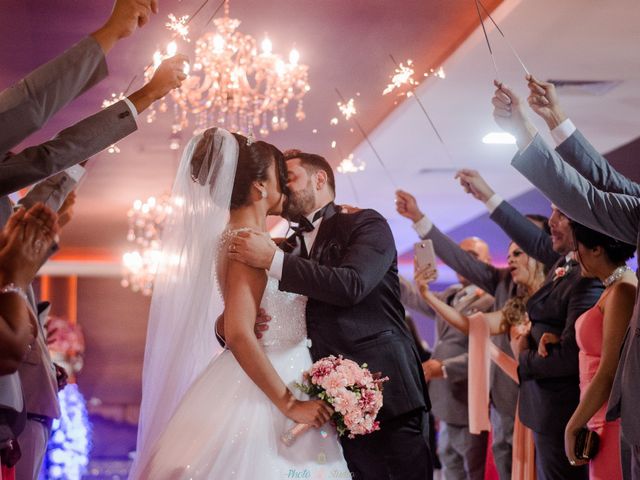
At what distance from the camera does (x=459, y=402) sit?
5336 mm

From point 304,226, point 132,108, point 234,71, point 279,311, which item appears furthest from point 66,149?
point 234,71

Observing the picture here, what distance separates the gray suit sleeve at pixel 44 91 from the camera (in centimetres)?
190

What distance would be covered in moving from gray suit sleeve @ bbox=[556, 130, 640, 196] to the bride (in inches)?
36.8

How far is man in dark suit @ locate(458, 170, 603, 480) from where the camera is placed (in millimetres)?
3473

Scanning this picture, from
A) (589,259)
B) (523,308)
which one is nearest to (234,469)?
(589,259)

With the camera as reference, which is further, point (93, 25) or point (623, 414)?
point (93, 25)

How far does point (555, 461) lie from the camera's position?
11.5 ft

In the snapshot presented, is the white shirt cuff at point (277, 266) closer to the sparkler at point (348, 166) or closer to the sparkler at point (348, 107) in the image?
the sparkler at point (348, 107)

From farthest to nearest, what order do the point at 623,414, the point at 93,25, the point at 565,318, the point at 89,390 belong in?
the point at 89,390, the point at 93,25, the point at 565,318, the point at 623,414

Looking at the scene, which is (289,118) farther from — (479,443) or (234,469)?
(234,469)

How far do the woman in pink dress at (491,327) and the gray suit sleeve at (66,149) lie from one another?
2265mm

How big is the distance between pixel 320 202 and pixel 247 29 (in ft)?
8.19

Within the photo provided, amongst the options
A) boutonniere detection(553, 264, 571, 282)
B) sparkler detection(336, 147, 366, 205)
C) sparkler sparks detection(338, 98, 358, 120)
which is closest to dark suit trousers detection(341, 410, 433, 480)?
boutonniere detection(553, 264, 571, 282)

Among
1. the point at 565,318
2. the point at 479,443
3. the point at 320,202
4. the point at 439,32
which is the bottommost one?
the point at 479,443
